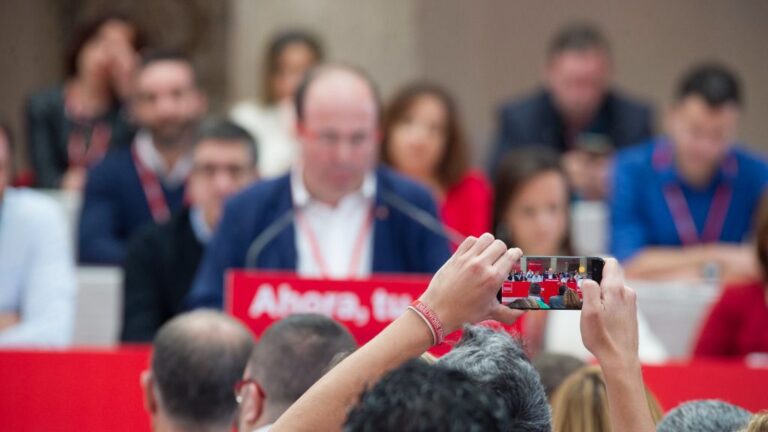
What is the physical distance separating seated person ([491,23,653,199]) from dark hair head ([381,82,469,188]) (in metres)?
1.08

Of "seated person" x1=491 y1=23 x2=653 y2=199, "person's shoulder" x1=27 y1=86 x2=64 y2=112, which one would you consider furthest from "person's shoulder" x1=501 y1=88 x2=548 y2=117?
"person's shoulder" x1=27 y1=86 x2=64 y2=112

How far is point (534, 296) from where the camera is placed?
2518 millimetres

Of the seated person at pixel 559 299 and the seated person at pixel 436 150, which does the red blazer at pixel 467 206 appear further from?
the seated person at pixel 559 299

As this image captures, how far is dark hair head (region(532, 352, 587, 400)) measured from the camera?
11.7ft

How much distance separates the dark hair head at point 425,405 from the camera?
1.96m

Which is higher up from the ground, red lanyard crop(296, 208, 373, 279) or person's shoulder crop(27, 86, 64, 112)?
person's shoulder crop(27, 86, 64, 112)

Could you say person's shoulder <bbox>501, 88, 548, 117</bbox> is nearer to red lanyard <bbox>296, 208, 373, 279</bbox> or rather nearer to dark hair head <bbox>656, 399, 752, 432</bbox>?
red lanyard <bbox>296, 208, 373, 279</bbox>

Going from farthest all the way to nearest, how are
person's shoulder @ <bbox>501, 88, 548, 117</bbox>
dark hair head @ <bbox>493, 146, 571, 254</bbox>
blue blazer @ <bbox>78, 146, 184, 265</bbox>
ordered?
1. person's shoulder @ <bbox>501, 88, 548, 117</bbox>
2. blue blazer @ <bbox>78, 146, 184, 265</bbox>
3. dark hair head @ <bbox>493, 146, 571, 254</bbox>

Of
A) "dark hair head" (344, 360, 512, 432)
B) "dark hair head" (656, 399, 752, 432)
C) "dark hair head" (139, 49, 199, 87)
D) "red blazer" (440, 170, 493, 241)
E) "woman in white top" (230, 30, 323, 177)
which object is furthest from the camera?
"woman in white top" (230, 30, 323, 177)

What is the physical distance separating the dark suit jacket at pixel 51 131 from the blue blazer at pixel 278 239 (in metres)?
3.25

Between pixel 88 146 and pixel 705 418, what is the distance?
19.9 feet

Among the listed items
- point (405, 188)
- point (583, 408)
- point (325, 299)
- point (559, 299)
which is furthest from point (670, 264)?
point (559, 299)

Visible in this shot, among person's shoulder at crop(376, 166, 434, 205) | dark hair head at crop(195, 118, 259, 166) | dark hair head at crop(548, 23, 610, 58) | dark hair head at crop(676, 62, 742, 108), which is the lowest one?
person's shoulder at crop(376, 166, 434, 205)

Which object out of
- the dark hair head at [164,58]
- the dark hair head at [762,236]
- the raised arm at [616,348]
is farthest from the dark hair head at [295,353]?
the dark hair head at [164,58]
